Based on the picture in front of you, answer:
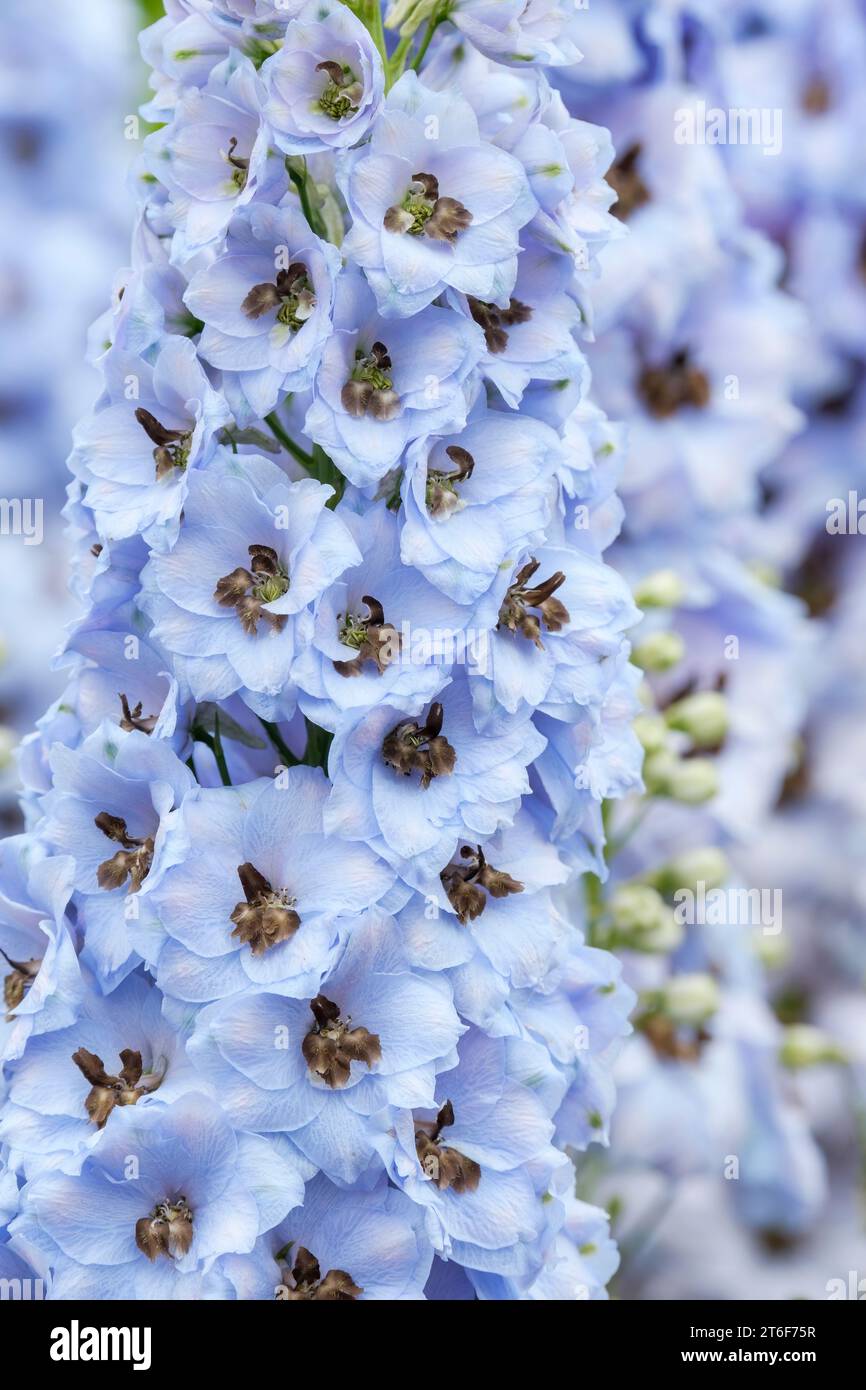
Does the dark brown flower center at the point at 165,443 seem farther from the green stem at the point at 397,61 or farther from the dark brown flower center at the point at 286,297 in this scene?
the green stem at the point at 397,61

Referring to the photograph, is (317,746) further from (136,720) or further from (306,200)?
(306,200)

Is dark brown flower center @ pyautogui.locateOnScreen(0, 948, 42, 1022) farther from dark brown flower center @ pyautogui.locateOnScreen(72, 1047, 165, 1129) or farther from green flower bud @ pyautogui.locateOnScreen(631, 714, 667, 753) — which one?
green flower bud @ pyautogui.locateOnScreen(631, 714, 667, 753)

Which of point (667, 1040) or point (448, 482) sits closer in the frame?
point (448, 482)

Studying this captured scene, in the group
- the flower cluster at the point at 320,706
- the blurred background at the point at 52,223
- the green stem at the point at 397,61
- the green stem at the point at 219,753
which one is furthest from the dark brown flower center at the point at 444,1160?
the blurred background at the point at 52,223

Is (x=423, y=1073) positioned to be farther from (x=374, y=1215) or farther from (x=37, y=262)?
(x=37, y=262)

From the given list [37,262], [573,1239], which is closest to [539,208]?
[573,1239]

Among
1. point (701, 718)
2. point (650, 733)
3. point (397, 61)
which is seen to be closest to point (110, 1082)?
point (397, 61)

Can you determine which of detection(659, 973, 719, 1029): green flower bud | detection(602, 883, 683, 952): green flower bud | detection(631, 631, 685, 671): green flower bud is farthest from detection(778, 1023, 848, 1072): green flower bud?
detection(631, 631, 685, 671): green flower bud
